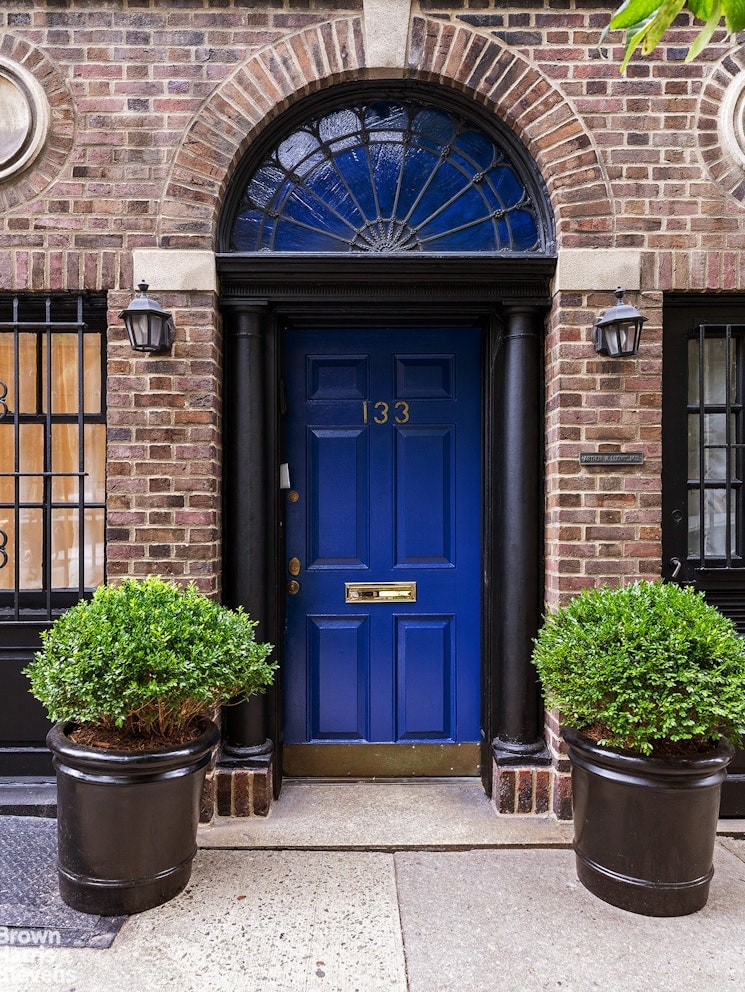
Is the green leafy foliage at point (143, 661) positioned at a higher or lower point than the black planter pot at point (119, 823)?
higher

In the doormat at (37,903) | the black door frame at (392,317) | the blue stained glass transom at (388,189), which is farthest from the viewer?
the blue stained glass transom at (388,189)

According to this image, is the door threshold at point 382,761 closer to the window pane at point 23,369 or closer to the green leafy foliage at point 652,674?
the green leafy foliage at point 652,674

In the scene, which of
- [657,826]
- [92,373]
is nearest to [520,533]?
[657,826]

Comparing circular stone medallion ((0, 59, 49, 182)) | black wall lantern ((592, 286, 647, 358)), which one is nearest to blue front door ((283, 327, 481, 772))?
black wall lantern ((592, 286, 647, 358))

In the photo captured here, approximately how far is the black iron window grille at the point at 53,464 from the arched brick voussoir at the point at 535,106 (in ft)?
7.48

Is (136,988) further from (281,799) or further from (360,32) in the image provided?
(360,32)

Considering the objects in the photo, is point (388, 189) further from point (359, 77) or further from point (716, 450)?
point (716, 450)

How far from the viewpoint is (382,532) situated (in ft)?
12.5

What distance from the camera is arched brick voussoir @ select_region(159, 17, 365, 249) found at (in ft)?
11.0

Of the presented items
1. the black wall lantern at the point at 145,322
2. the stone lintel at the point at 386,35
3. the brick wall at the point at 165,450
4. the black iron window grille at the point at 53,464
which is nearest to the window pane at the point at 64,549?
the black iron window grille at the point at 53,464

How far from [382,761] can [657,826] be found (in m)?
1.62

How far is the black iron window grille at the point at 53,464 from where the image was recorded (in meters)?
3.56

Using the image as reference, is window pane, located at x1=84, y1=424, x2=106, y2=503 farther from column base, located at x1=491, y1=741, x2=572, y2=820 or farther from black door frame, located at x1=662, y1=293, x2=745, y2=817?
black door frame, located at x1=662, y1=293, x2=745, y2=817

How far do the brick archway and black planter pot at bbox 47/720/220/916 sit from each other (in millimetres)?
2497
